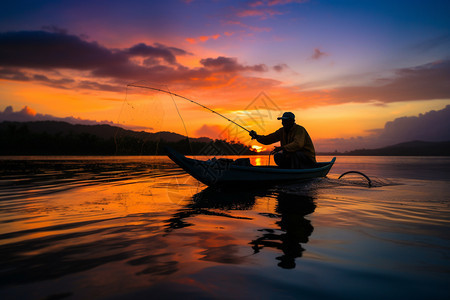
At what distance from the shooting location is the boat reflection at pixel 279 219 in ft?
11.9

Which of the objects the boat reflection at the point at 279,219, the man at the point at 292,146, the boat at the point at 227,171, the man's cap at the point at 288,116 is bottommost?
the boat reflection at the point at 279,219

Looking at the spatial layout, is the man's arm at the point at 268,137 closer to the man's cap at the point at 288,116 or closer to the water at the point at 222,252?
the man's cap at the point at 288,116

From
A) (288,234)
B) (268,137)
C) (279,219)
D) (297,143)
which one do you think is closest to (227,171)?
(297,143)

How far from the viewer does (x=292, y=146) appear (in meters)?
10.6

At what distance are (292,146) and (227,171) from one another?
3.25 metres

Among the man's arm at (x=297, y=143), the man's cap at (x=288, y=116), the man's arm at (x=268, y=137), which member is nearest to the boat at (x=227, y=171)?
the man's arm at (x=297, y=143)

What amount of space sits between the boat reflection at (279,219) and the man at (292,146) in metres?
2.91

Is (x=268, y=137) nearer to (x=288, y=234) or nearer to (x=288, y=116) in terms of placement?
(x=288, y=116)

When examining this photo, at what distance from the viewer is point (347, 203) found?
7.38m

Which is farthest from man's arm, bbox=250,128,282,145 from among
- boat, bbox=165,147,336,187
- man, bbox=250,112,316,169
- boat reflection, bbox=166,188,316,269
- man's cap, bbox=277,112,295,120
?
boat reflection, bbox=166,188,316,269

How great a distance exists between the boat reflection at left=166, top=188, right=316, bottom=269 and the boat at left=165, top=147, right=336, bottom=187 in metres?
1.15

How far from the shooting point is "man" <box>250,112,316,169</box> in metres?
10.7

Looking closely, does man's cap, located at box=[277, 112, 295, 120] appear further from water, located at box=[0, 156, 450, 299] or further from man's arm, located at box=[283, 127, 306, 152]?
water, located at box=[0, 156, 450, 299]

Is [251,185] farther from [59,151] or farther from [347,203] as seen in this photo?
[59,151]
